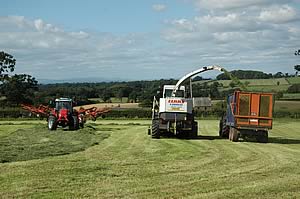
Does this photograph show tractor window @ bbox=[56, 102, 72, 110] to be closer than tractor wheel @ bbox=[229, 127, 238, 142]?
No

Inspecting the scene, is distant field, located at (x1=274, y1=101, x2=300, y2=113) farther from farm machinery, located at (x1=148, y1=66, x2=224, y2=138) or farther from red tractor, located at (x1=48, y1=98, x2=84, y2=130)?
farm machinery, located at (x1=148, y1=66, x2=224, y2=138)

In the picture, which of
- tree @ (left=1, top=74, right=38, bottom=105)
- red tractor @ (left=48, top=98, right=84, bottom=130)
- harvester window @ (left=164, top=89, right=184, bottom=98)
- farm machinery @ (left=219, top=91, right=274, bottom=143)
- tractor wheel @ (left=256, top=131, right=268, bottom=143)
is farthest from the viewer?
tree @ (left=1, top=74, right=38, bottom=105)

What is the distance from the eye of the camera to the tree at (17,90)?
299 feet

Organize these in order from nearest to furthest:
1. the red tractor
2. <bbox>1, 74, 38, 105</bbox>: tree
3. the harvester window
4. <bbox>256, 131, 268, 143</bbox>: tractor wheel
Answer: <bbox>256, 131, 268, 143</bbox>: tractor wheel → the harvester window → the red tractor → <bbox>1, 74, 38, 105</bbox>: tree

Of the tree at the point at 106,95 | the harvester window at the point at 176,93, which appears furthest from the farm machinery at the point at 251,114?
the tree at the point at 106,95

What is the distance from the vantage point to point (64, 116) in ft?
112

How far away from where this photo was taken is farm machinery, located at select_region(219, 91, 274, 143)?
84.5ft

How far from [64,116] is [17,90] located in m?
60.9

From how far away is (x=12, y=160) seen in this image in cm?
1619

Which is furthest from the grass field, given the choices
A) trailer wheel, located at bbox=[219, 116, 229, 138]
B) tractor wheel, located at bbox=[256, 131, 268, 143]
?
trailer wheel, located at bbox=[219, 116, 229, 138]

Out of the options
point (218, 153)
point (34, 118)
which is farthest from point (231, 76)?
point (34, 118)

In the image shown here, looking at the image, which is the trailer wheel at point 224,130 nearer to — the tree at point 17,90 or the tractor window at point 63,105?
the tractor window at point 63,105

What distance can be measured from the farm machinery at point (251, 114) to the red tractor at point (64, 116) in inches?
470

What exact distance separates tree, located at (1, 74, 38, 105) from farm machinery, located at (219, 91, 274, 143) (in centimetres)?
6803
